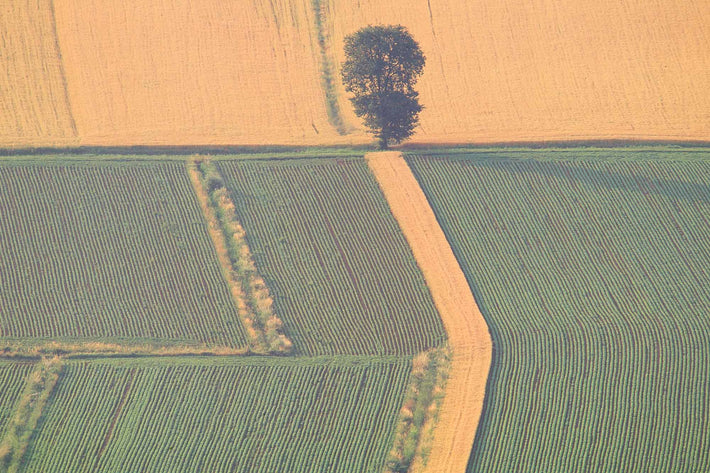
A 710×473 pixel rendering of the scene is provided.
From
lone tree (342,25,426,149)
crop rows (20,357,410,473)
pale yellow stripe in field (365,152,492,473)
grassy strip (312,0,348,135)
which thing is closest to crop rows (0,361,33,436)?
crop rows (20,357,410,473)

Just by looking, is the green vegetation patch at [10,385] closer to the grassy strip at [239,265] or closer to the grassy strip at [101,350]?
the grassy strip at [101,350]

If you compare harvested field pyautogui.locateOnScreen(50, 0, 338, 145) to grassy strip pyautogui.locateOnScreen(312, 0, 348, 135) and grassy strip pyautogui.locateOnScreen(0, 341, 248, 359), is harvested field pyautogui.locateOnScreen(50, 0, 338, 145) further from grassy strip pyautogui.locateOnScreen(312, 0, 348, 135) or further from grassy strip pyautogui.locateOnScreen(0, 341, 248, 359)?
grassy strip pyautogui.locateOnScreen(0, 341, 248, 359)

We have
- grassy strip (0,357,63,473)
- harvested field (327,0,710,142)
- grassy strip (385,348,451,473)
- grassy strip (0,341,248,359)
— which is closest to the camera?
grassy strip (0,357,63,473)

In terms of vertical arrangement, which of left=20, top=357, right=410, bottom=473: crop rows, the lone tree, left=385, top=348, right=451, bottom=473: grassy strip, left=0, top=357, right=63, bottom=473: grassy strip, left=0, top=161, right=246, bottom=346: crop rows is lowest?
left=385, top=348, right=451, bottom=473: grassy strip

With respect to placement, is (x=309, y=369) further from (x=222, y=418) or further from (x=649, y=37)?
(x=649, y=37)

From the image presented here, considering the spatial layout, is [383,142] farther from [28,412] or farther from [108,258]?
[28,412]

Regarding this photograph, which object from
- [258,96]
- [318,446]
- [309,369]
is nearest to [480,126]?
[258,96]

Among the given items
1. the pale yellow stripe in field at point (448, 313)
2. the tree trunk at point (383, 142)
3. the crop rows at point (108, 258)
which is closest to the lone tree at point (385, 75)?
the tree trunk at point (383, 142)
